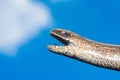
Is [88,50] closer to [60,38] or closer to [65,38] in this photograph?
[65,38]

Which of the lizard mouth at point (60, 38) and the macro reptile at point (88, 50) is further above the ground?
the lizard mouth at point (60, 38)

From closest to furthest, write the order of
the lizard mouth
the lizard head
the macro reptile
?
the macro reptile < the lizard head < the lizard mouth

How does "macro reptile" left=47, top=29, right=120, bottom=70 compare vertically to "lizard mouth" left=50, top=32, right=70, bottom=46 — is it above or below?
below

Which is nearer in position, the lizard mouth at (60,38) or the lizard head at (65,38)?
the lizard head at (65,38)

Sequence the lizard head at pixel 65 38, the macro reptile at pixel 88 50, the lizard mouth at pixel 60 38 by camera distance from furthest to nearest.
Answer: the lizard mouth at pixel 60 38 → the lizard head at pixel 65 38 → the macro reptile at pixel 88 50

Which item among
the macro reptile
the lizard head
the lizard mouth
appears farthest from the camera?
the lizard mouth

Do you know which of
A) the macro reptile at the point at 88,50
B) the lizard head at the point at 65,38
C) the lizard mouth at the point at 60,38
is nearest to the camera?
the macro reptile at the point at 88,50

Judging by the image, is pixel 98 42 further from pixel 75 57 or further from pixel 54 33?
pixel 54 33
